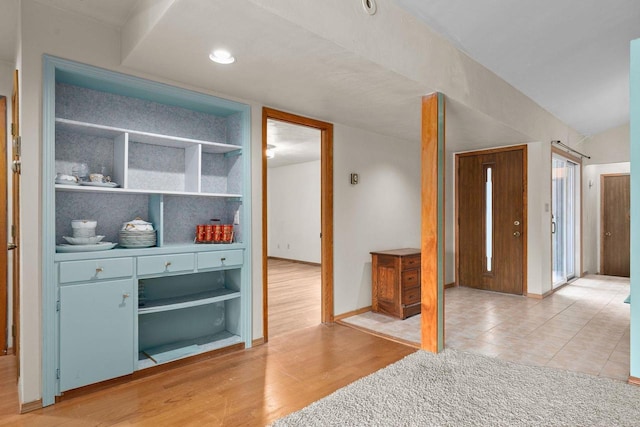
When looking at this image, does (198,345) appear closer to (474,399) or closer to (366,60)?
(474,399)

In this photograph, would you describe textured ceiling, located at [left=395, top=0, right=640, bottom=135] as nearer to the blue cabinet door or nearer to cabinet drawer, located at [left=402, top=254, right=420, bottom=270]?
cabinet drawer, located at [left=402, top=254, right=420, bottom=270]

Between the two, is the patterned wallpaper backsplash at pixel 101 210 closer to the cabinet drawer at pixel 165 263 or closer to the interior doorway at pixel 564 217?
the cabinet drawer at pixel 165 263

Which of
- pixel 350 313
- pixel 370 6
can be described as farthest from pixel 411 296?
pixel 370 6

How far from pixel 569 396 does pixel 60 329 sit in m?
3.19

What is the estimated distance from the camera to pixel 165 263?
2.73m

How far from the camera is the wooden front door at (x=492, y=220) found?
5.43 m

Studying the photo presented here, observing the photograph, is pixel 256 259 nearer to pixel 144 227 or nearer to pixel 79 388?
pixel 144 227

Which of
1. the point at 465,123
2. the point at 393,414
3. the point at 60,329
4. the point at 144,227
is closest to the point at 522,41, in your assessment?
the point at 465,123

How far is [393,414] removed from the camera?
7.06ft

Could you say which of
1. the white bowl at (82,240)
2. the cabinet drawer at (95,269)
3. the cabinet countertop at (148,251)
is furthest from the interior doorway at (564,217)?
the white bowl at (82,240)

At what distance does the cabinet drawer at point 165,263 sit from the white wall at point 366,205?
1.74 m

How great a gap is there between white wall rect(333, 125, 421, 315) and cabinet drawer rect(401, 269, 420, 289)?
0.51m

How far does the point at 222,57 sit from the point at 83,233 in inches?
57.5

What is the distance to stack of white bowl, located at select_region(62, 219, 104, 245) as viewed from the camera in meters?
2.44
